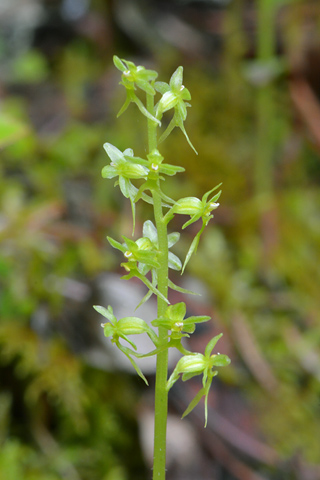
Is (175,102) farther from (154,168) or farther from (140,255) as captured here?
(140,255)

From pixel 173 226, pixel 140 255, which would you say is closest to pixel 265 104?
pixel 173 226

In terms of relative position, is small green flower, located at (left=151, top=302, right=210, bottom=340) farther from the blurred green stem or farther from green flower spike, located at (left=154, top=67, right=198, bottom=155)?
the blurred green stem

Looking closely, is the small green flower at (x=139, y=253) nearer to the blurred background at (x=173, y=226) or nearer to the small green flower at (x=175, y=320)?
the small green flower at (x=175, y=320)

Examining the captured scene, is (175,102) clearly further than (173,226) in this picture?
No

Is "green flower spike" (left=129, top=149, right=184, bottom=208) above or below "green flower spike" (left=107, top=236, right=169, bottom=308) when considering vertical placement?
above

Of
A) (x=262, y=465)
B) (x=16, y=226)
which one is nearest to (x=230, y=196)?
(x=16, y=226)

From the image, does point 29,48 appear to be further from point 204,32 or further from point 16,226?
point 16,226

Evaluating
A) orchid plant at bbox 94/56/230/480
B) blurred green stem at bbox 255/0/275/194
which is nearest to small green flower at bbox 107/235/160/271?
orchid plant at bbox 94/56/230/480

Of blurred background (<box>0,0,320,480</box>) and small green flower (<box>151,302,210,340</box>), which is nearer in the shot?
small green flower (<box>151,302,210,340</box>)
